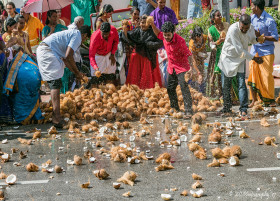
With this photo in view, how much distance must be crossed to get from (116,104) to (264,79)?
9.50 ft

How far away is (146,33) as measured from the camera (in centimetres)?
1016

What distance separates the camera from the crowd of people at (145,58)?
25.7 ft

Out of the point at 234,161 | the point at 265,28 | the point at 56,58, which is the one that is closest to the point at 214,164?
the point at 234,161

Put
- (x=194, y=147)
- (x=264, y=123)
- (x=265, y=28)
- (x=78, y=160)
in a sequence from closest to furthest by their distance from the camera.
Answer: (x=78, y=160), (x=194, y=147), (x=264, y=123), (x=265, y=28)

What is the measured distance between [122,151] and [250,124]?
2678mm

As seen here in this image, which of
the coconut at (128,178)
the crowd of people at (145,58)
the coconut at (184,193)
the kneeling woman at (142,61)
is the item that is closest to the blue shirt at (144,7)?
the crowd of people at (145,58)

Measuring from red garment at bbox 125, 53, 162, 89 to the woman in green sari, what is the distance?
1.28 meters

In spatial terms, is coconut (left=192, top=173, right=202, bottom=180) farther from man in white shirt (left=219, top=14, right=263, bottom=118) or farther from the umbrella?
the umbrella

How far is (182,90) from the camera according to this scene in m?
8.40

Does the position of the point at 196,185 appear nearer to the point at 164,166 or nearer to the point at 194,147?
the point at 164,166

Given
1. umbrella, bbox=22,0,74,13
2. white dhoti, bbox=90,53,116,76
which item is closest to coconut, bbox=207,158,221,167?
white dhoti, bbox=90,53,116,76

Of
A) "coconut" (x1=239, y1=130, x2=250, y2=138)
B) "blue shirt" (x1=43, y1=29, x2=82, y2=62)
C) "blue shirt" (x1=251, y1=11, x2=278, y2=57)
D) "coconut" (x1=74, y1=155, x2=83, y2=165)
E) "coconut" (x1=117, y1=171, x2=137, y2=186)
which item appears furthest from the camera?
"blue shirt" (x1=251, y1=11, x2=278, y2=57)

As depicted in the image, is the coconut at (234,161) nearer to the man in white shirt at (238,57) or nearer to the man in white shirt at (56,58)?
the man in white shirt at (238,57)

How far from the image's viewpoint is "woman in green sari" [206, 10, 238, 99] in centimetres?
931
